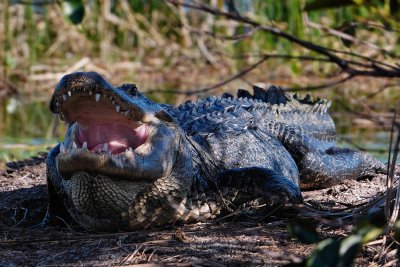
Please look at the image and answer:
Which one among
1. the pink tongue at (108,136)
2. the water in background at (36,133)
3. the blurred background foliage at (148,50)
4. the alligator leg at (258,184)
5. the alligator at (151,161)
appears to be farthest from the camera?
the blurred background foliage at (148,50)

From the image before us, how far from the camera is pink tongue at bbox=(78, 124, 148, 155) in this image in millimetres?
3699

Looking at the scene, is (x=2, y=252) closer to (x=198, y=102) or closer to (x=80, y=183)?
(x=80, y=183)

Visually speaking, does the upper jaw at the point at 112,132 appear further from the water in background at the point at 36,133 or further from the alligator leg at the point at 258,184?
the water in background at the point at 36,133

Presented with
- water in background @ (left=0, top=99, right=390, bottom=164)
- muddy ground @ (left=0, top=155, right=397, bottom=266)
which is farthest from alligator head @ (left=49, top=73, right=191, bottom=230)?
water in background @ (left=0, top=99, right=390, bottom=164)

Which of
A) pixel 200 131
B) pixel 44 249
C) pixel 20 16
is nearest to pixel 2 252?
pixel 44 249

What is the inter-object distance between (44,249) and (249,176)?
1.28m

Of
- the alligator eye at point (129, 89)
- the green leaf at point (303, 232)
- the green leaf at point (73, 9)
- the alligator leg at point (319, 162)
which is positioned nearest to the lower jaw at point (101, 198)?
the alligator eye at point (129, 89)

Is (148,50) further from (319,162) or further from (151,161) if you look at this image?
(151,161)

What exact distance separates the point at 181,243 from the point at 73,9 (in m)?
1.57

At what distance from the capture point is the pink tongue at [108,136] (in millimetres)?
3699

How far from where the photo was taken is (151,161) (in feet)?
12.3

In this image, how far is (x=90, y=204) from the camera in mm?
3762

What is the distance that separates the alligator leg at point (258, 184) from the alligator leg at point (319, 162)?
4.09ft

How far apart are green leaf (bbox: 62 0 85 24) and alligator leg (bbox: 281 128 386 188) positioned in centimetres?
359
